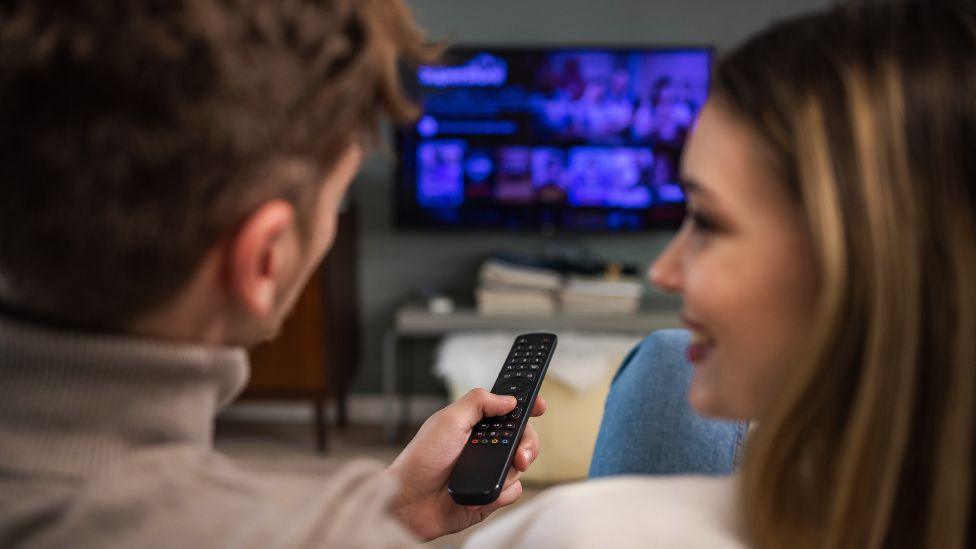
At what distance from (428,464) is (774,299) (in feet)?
1.56

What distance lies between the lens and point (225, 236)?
0.54 m

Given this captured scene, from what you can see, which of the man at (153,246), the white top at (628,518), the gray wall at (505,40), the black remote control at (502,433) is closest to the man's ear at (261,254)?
the man at (153,246)

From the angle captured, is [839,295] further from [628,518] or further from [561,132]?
[561,132]

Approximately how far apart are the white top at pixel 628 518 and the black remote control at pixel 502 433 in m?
0.24

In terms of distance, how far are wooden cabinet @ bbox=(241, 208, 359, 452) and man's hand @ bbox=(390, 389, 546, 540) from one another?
1642 millimetres

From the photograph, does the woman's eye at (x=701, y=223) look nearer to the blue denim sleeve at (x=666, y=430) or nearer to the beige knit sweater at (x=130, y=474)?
the beige knit sweater at (x=130, y=474)

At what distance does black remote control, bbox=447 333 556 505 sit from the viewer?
0.83 m

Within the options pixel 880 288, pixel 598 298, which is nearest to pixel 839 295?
pixel 880 288

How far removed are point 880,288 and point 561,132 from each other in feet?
7.60

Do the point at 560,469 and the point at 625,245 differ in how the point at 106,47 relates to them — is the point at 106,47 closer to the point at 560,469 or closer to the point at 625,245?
the point at 560,469

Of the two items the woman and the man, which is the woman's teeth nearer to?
the woman

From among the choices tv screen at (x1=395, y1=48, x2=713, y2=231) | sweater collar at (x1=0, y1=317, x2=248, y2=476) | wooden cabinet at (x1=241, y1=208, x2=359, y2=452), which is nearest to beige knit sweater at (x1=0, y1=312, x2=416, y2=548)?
sweater collar at (x1=0, y1=317, x2=248, y2=476)

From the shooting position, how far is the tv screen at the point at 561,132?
9.07 feet

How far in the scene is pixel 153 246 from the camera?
51 centimetres
